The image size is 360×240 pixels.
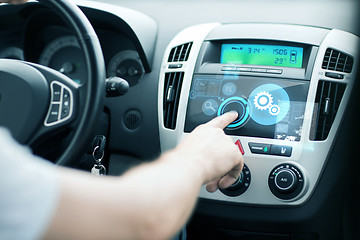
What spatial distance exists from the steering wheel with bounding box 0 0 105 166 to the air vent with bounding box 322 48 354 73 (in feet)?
2.35

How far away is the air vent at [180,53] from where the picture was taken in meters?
1.45

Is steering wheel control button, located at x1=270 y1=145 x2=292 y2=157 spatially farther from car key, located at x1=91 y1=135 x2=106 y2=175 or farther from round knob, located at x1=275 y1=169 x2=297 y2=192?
car key, located at x1=91 y1=135 x2=106 y2=175

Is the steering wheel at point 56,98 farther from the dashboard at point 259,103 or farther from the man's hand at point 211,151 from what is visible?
the dashboard at point 259,103

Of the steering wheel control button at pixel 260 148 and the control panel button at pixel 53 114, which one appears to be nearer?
the control panel button at pixel 53 114

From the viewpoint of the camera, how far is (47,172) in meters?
0.51

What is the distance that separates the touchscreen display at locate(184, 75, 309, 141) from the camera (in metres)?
1.29

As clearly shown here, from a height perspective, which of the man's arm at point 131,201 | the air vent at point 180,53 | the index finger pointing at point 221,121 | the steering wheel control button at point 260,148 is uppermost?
the man's arm at point 131,201

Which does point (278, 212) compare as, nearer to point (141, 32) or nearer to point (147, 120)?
point (147, 120)

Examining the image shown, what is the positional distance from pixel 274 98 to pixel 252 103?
69 mm

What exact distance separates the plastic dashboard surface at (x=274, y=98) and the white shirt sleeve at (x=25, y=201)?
0.89 m

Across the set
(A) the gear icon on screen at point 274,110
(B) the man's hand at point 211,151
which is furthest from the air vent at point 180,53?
(B) the man's hand at point 211,151

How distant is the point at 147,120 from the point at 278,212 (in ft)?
1.81

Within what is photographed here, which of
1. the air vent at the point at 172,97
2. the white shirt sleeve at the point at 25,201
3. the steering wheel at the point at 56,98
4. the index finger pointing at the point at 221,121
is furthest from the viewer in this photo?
the air vent at the point at 172,97

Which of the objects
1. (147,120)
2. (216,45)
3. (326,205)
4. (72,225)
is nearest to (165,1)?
(216,45)
